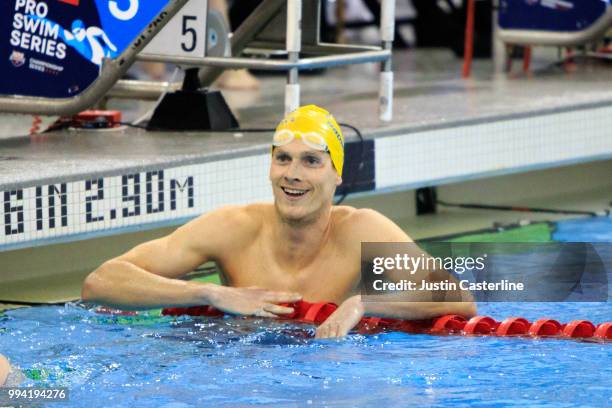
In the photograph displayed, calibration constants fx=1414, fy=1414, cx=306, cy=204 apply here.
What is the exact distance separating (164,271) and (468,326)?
42.3 inches

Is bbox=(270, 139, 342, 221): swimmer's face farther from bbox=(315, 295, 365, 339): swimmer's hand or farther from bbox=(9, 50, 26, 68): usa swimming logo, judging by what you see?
bbox=(9, 50, 26, 68): usa swimming logo

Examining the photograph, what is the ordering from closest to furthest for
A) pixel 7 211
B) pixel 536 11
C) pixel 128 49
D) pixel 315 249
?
1. pixel 315 249
2. pixel 7 211
3. pixel 128 49
4. pixel 536 11

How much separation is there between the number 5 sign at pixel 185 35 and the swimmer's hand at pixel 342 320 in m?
2.27

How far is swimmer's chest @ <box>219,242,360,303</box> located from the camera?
5031 millimetres

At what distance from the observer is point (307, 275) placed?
199 inches

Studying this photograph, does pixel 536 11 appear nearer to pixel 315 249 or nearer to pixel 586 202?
pixel 586 202

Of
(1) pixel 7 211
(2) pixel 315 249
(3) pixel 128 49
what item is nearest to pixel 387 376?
(2) pixel 315 249

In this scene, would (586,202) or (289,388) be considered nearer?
(289,388)

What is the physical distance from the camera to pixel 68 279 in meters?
6.05

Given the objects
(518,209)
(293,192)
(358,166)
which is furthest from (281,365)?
(518,209)

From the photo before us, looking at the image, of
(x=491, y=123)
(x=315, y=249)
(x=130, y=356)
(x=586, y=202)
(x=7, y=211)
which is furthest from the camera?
(x=586, y=202)

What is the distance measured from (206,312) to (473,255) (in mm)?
1020

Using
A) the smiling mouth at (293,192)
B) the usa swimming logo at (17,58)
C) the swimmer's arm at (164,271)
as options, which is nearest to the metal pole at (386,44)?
the usa swimming logo at (17,58)

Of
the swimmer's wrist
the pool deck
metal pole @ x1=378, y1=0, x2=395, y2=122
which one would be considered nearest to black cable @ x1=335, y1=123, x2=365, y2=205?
the pool deck
